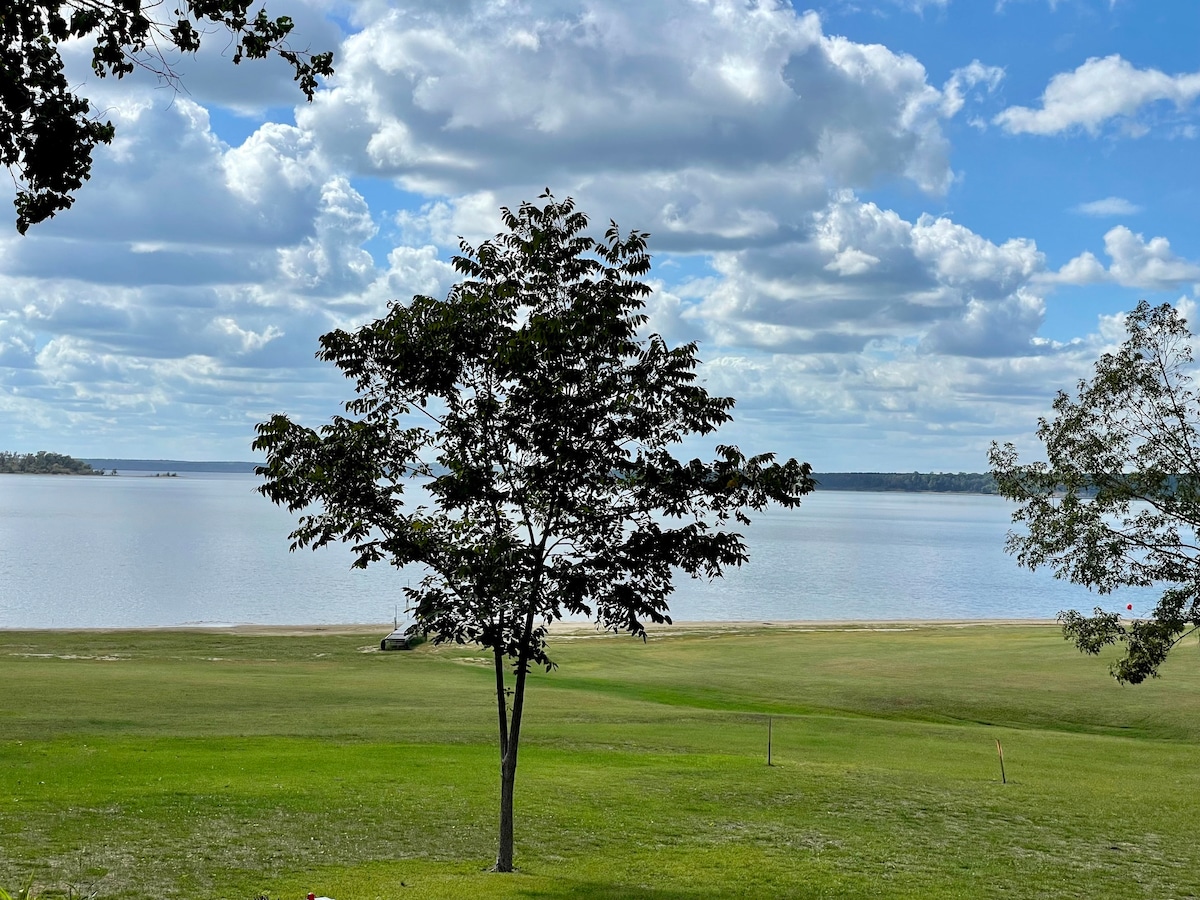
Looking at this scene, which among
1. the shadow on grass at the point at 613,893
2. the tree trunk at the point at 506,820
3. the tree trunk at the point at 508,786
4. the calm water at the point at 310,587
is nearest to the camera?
the shadow on grass at the point at 613,893

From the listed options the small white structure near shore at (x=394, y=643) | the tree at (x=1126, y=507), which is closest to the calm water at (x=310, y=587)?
the small white structure near shore at (x=394, y=643)

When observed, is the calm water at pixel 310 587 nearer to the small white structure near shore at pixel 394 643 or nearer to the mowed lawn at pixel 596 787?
the small white structure near shore at pixel 394 643

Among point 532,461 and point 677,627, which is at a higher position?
point 532,461

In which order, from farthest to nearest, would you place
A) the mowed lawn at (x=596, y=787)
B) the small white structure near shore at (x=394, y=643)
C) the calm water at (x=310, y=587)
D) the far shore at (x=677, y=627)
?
the calm water at (x=310, y=587) < the far shore at (x=677, y=627) < the small white structure near shore at (x=394, y=643) < the mowed lawn at (x=596, y=787)

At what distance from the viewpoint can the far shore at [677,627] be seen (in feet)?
233

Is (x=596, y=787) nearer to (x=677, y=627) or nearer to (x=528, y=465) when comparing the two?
(x=528, y=465)

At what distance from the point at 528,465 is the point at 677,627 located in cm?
6524

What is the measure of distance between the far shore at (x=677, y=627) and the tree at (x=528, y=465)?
5201 cm

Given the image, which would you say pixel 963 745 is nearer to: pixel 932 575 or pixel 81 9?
pixel 81 9

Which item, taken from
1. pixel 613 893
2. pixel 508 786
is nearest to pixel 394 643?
pixel 508 786

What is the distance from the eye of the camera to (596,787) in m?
23.6

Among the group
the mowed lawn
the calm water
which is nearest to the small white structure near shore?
the mowed lawn

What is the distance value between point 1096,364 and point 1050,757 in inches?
465

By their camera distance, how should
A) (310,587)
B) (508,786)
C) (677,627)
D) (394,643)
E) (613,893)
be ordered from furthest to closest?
(310,587)
(677,627)
(394,643)
(508,786)
(613,893)
